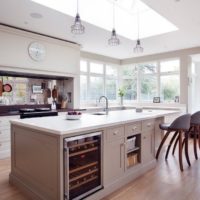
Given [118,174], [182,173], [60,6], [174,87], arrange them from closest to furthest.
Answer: [118,174], [182,173], [60,6], [174,87]

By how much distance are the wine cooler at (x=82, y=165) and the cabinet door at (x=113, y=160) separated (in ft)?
0.36

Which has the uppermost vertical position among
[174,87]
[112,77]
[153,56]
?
[153,56]

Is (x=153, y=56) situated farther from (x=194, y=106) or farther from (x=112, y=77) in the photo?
(x=194, y=106)

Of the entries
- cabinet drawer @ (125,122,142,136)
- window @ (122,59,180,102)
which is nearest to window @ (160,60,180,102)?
window @ (122,59,180,102)

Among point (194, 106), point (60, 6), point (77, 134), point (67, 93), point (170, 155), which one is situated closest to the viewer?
point (77, 134)

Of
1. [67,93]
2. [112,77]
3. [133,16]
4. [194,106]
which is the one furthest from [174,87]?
[67,93]

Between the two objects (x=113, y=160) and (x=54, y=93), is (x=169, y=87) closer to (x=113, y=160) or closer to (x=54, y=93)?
(x=54, y=93)

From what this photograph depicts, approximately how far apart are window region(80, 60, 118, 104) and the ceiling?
0.73 metres

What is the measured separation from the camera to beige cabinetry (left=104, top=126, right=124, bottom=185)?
7.80 ft

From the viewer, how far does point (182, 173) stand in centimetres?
299

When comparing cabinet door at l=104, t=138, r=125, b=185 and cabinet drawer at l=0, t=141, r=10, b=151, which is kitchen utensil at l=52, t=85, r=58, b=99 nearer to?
cabinet drawer at l=0, t=141, r=10, b=151

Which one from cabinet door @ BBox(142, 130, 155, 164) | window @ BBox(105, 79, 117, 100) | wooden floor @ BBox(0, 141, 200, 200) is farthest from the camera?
window @ BBox(105, 79, 117, 100)

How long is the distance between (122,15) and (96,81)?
2.84 meters

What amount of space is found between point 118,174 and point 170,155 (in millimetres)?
1833
